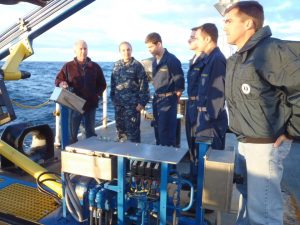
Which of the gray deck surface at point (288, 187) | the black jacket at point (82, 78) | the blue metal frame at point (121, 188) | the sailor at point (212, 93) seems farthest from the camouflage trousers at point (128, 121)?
the blue metal frame at point (121, 188)

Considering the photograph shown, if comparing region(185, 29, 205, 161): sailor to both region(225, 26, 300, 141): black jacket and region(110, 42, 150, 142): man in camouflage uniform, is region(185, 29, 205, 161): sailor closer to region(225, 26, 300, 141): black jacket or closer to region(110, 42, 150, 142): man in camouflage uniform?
region(110, 42, 150, 142): man in camouflage uniform

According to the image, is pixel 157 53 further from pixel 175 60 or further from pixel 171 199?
pixel 171 199

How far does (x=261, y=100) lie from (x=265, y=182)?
613 mm

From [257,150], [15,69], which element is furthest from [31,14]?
→ [257,150]

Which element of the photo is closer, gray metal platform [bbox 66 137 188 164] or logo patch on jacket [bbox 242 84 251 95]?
logo patch on jacket [bbox 242 84 251 95]

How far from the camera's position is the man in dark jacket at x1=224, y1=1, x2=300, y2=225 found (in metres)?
2.12

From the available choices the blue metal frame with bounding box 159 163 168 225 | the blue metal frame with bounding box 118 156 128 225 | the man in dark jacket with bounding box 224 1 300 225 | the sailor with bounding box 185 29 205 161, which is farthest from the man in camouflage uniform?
the man in dark jacket with bounding box 224 1 300 225

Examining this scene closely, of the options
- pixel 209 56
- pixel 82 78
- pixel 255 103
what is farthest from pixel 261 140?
pixel 82 78

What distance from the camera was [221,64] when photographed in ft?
10.9

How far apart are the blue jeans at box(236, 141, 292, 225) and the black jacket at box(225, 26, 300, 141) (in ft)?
0.40

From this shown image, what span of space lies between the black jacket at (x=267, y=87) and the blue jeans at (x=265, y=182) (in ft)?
0.40

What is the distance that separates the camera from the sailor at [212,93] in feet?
10.8

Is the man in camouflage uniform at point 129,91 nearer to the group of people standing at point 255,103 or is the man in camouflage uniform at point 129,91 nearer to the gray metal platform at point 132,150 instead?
the group of people standing at point 255,103


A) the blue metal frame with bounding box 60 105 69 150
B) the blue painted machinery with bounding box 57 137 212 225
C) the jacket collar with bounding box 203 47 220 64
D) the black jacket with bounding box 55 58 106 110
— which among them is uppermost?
the jacket collar with bounding box 203 47 220 64
